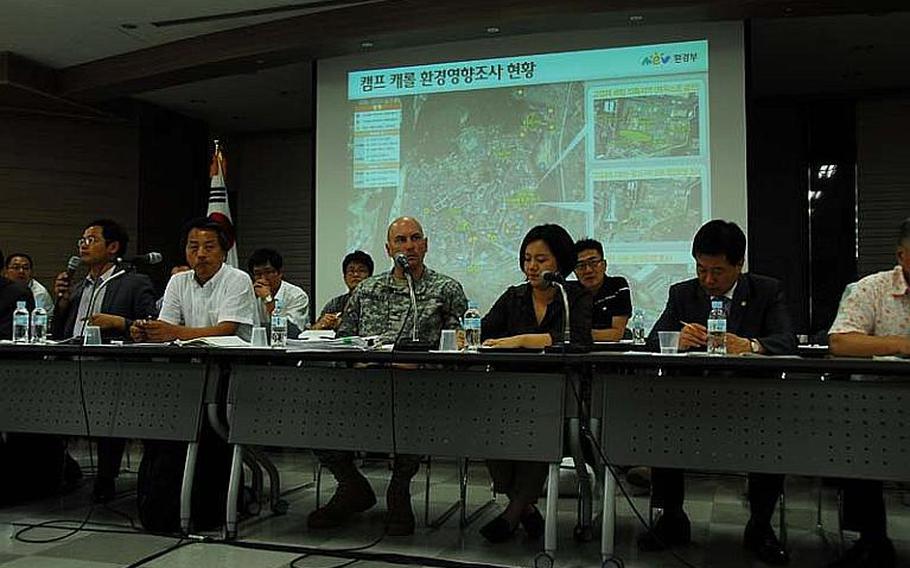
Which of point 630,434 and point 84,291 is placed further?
point 84,291

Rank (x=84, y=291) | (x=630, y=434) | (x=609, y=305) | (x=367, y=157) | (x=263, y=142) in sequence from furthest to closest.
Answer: (x=263, y=142) → (x=367, y=157) → (x=609, y=305) → (x=84, y=291) → (x=630, y=434)

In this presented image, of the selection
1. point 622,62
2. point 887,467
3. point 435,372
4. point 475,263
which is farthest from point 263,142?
point 887,467

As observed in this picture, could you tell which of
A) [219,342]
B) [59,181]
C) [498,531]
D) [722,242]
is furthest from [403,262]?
[59,181]

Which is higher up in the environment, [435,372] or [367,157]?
[367,157]

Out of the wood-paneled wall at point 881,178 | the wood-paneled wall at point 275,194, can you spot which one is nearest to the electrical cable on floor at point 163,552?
the wood-paneled wall at point 275,194

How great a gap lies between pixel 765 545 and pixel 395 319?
1650 mm

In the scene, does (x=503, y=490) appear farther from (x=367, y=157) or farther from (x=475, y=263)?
→ (x=367, y=157)

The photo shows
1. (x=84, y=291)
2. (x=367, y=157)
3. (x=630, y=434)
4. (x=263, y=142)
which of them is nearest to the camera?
(x=630, y=434)

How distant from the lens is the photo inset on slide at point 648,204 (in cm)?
517

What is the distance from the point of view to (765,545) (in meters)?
2.72

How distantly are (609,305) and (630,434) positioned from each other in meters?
2.14

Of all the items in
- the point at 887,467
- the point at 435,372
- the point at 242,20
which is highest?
the point at 242,20

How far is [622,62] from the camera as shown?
5.34m

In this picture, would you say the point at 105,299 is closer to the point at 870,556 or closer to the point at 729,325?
the point at 729,325
